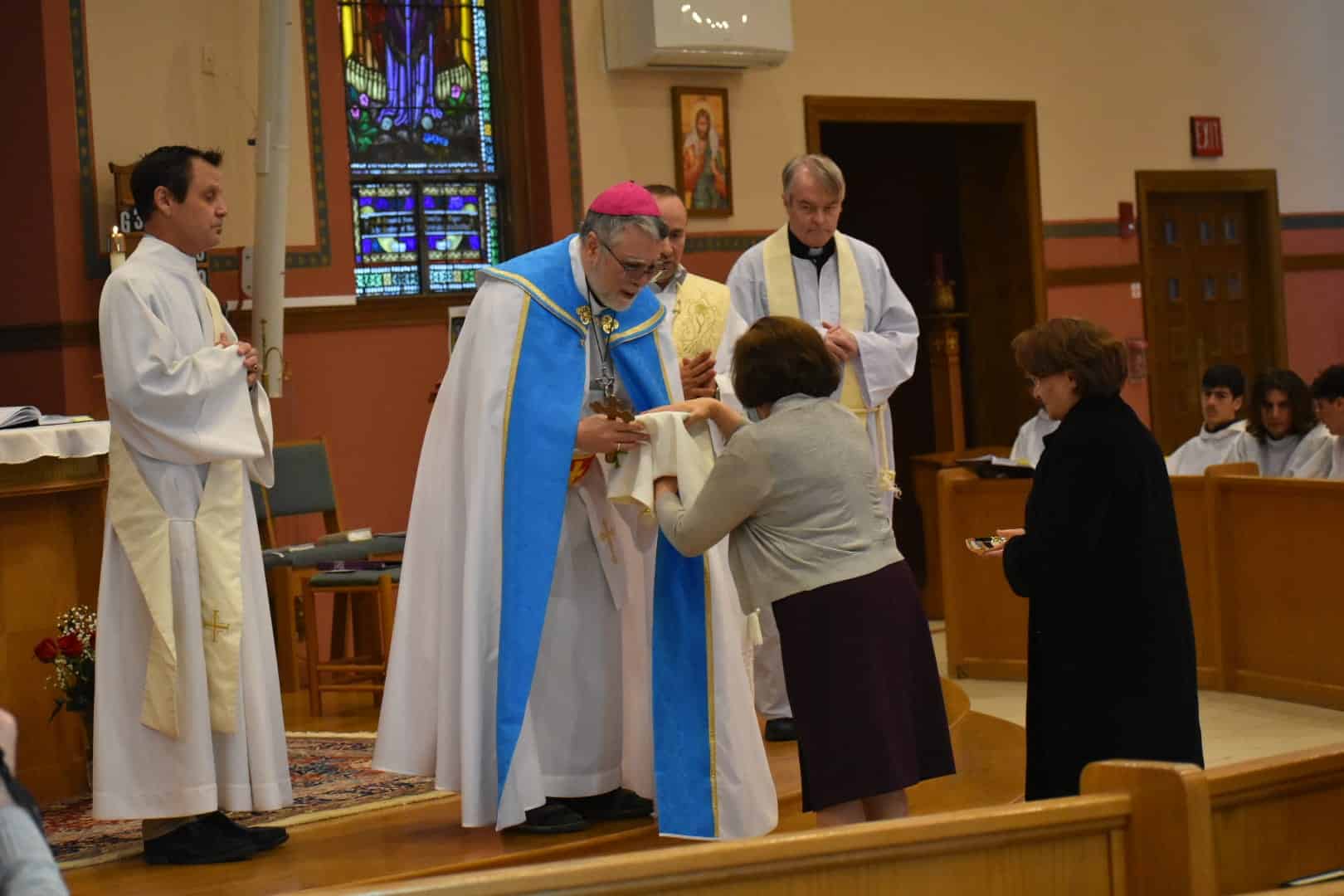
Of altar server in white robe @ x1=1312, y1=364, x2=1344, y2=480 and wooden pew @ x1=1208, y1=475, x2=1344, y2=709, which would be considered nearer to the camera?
wooden pew @ x1=1208, y1=475, x2=1344, y2=709

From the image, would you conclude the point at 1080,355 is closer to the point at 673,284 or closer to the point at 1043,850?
the point at 1043,850

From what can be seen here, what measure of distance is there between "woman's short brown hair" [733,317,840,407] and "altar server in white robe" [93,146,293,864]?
1.23m

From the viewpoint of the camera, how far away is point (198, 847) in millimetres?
3973

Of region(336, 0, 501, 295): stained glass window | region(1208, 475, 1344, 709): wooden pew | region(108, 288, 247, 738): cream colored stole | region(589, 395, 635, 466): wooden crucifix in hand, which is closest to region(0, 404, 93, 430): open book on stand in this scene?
region(108, 288, 247, 738): cream colored stole

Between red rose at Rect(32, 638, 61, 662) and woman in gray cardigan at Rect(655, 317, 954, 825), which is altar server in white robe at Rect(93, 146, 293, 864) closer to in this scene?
red rose at Rect(32, 638, 61, 662)

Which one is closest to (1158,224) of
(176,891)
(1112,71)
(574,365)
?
(1112,71)

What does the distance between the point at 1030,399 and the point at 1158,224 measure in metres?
1.83

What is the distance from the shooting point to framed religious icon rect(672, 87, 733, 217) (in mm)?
8930

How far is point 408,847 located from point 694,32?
549 cm

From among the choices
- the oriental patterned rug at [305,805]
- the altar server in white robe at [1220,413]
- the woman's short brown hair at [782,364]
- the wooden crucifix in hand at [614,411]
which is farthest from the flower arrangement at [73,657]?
the altar server in white robe at [1220,413]

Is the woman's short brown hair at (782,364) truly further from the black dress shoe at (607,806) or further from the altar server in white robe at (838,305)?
the altar server in white robe at (838,305)

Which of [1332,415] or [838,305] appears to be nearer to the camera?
[838,305]

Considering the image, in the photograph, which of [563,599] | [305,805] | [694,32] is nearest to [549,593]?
[563,599]

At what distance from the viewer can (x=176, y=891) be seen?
3734 millimetres
